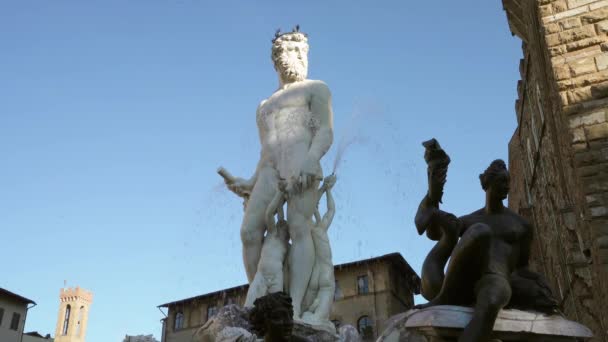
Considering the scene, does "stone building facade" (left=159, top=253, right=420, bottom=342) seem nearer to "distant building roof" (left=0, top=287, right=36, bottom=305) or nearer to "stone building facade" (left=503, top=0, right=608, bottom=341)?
"distant building roof" (left=0, top=287, right=36, bottom=305)

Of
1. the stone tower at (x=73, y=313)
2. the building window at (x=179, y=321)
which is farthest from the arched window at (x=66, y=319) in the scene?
the building window at (x=179, y=321)

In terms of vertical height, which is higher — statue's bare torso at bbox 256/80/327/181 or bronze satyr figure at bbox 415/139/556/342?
statue's bare torso at bbox 256/80/327/181

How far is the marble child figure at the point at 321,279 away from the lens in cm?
566

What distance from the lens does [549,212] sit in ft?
43.3

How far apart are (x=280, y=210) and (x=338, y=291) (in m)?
32.6

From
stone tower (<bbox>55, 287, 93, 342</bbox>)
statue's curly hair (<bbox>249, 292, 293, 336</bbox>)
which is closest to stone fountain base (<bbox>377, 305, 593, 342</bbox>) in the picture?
statue's curly hair (<bbox>249, 292, 293, 336</bbox>)

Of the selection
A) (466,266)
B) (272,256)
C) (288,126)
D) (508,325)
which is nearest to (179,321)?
(288,126)

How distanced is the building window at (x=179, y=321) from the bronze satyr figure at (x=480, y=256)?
4120 centimetres

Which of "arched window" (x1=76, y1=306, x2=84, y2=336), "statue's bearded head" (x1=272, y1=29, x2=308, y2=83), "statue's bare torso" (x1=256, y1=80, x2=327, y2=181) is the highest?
"arched window" (x1=76, y1=306, x2=84, y2=336)

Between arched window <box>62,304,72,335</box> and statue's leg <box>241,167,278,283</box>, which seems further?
arched window <box>62,304,72,335</box>

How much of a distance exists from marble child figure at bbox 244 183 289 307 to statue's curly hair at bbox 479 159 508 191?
2.86 m

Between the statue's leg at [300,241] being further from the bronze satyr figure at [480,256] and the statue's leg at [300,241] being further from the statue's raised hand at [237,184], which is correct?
the bronze satyr figure at [480,256]

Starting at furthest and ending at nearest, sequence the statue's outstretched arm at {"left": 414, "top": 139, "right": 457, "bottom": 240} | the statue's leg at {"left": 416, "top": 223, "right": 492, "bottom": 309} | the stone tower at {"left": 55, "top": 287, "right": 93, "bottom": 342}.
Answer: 1. the stone tower at {"left": 55, "top": 287, "right": 93, "bottom": 342}
2. the statue's outstretched arm at {"left": 414, "top": 139, "right": 457, "bottom": 240}
3. the statue's leg at {"left": 416, "top": 223, "right": 492, "bottom": 309}

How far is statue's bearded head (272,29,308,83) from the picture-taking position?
23.1 ft
